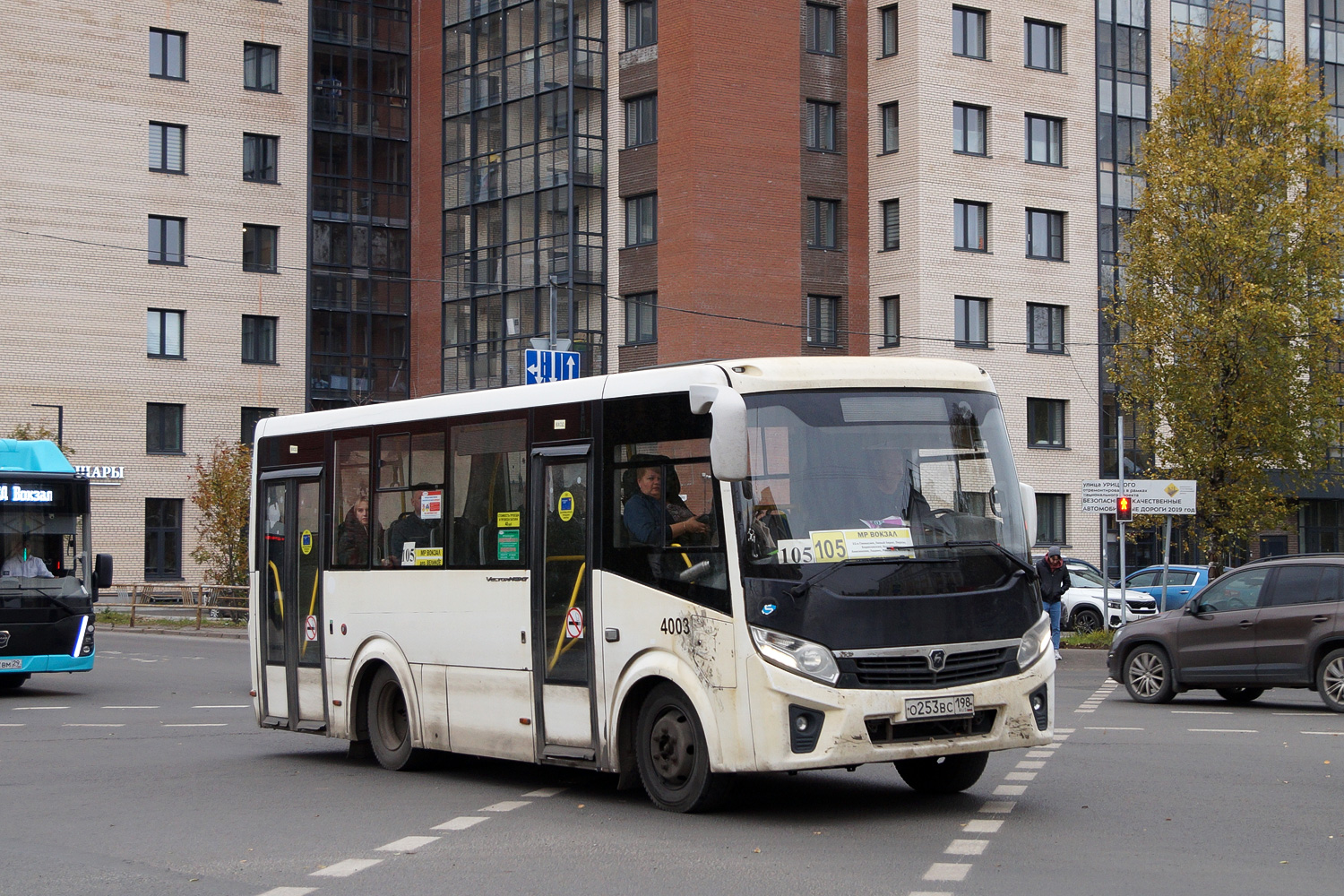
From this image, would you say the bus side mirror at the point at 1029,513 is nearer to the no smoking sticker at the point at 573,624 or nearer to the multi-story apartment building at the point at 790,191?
the no smoking sticker at the point at 573,624

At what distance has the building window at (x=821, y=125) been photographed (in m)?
52.3

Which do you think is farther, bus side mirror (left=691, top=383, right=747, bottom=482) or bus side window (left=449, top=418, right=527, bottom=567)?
bus side window (left=449, top=418, right=527, bottom=567)

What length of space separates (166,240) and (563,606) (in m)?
48.8

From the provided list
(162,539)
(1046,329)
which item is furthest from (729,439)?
(162,539)

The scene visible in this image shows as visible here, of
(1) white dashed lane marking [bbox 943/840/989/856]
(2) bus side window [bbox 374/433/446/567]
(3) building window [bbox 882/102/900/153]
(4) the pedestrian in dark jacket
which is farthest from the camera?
(3) building window [bbox 882/102/900/153]

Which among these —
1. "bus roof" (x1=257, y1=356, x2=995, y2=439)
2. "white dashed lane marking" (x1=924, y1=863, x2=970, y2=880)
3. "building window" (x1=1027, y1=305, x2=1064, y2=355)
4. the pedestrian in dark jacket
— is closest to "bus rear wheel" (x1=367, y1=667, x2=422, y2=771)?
"bus roof" (x1=257, y1=356, x2=995, y2=439)

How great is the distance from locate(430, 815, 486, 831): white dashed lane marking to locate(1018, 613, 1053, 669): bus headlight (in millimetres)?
3484

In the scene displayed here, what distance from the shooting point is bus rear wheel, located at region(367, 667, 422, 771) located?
523 inches

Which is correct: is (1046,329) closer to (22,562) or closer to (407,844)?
(22,562)

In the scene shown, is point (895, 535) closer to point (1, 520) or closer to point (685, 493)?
point (685, 493)

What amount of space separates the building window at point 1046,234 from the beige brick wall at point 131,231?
82.1ft

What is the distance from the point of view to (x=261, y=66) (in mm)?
59375

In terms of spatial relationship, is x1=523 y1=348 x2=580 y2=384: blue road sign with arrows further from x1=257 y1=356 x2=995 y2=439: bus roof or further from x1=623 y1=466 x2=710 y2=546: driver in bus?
x1=623 y1=466 x2=710 y2=546: driver in bus

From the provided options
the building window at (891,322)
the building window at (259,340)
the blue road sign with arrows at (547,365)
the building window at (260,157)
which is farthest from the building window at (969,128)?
the blue road sign with arrows at (547,365)
